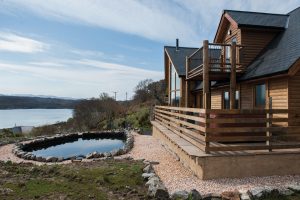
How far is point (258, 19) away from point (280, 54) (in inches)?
153

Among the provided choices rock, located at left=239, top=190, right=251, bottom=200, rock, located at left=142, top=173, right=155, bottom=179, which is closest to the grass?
rock, located at left=142, top=173, right=155, bottom=179

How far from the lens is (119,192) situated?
6.29m

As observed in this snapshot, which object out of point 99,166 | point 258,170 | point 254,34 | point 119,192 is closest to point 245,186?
point 258,170

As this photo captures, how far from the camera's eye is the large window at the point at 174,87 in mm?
20609

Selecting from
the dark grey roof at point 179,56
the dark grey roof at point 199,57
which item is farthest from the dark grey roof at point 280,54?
the dark grey roof at point 179,56

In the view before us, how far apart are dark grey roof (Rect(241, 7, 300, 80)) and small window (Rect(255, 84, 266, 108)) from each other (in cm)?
64

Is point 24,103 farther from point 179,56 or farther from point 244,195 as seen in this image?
point 244,195

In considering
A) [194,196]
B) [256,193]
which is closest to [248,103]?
[256,193]

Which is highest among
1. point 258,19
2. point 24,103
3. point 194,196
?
point 258,19

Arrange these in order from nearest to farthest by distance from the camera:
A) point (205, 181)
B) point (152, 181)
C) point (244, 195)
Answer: point (244, 195) → point (152, 181) → point (205, 181)

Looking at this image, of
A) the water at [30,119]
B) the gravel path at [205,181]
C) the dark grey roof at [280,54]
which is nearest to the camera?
the gravel path at [205,181]

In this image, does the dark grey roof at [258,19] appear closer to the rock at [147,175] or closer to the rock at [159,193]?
the rock at [147,175]

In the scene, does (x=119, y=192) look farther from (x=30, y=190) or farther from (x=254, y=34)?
(x=254, y=34)

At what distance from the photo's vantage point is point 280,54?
10.6 meters
